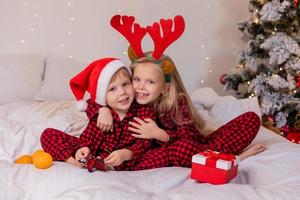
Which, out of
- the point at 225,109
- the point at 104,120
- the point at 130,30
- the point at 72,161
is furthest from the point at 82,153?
the point at 225,109

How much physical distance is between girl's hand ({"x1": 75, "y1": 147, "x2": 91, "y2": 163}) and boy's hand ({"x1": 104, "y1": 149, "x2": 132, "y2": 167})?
68 millimetres

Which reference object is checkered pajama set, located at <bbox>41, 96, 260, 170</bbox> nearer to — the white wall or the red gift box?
the red gift box

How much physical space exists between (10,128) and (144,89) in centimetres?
66

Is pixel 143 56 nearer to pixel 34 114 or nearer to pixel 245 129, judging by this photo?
pixel 245 129

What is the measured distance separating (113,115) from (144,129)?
13 cm

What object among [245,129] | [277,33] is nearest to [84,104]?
[245,129]

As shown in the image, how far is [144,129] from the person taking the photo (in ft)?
5.45

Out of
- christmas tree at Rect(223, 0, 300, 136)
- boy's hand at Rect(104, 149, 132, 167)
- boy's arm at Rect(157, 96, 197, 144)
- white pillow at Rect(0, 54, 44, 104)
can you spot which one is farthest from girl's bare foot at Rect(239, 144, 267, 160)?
white pillow at Rect(0, 54, 44, 104)

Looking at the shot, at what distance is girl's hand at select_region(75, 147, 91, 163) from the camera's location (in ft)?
4.92

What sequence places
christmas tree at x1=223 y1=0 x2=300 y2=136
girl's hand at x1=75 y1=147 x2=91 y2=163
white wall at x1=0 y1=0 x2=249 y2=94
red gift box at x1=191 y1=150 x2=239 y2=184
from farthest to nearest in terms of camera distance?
white wall at x1=0 y1=0 x2=249 y2=94 < christmas tree at x1=223 y1=0 x2=300 y2=136 < girl's hand at x1=75 y1=147 x2=91 y2=163 < red gift box at x1=191 y1=150 x2=239 y2=184

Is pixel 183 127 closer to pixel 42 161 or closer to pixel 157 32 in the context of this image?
pixel 157 32

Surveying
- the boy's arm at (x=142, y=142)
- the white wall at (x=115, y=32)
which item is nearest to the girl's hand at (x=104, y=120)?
the boy's arm at (x=142, y=142)

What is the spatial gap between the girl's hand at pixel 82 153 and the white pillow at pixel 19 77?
1.10 meters

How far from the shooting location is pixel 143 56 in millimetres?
1765
